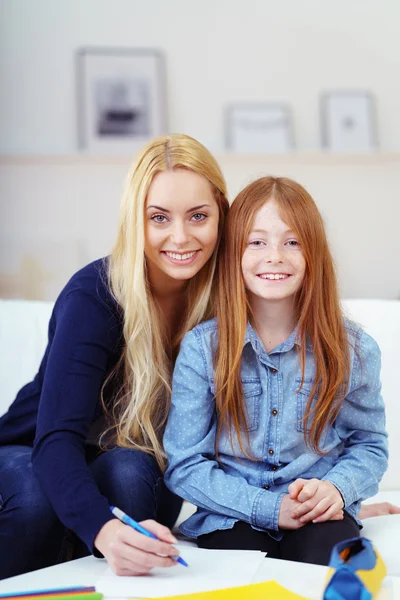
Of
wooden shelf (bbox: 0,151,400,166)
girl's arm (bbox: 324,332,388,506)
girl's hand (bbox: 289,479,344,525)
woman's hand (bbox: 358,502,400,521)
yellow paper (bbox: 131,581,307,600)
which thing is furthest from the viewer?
wooden shelf (bbox: 0,151,400,166)

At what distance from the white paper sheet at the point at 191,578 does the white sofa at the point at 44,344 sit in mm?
654

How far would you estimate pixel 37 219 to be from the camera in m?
3.41

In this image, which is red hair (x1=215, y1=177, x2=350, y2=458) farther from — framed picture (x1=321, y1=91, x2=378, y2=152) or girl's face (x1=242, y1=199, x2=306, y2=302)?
framed picture (x1=321, y1=91, x2=378, y2=152)

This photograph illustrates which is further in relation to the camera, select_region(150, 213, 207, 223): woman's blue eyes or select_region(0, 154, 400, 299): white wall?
select_region(0, 154, 400, 299): white wall

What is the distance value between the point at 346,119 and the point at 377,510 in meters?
2.47

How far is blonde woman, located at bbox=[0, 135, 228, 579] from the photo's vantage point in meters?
1.22

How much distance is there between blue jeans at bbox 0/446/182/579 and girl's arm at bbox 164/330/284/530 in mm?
61

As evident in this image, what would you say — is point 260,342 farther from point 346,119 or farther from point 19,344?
point 346,119

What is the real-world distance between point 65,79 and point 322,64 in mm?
1202

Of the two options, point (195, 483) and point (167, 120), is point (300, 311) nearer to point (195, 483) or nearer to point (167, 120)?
point (195, 483)

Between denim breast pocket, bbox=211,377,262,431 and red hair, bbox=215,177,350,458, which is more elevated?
red hair, bbox=215,177,350,458

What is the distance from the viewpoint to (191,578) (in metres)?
0.97

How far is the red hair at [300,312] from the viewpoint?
4.32 ft

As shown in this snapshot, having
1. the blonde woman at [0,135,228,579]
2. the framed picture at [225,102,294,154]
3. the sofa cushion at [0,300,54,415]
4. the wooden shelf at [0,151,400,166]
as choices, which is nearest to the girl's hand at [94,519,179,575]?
the blonde woman at [0,135,228,579]
